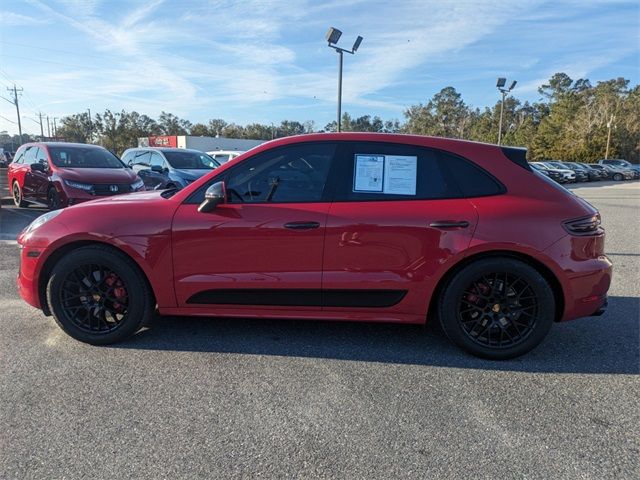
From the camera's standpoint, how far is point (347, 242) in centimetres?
342

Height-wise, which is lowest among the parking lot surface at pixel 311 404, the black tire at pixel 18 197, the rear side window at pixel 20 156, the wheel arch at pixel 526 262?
the parking lot surface at pixel 311 404

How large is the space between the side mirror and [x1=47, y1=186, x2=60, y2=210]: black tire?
303 inches

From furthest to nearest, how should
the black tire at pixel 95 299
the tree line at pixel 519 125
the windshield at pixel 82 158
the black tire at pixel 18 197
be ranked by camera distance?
the tree line at pixel 519 125
the black tire at pixel 18 197
the windshield at pixel 82 158
the black tire at pixel 95 299

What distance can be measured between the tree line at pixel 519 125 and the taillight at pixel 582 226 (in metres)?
40.8

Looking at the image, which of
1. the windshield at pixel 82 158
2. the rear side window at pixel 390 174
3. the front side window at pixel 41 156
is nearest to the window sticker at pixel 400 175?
the rear side window at pixel 390 174

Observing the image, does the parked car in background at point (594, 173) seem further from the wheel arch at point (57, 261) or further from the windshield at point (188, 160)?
the wheel arch at point (57, 261)

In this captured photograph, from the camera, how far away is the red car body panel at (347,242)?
Answer: 3.36 metres

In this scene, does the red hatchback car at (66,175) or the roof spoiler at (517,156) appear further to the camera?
the red hatchback car at (66,175)

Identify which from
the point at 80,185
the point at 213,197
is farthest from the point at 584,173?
the point at 213,197

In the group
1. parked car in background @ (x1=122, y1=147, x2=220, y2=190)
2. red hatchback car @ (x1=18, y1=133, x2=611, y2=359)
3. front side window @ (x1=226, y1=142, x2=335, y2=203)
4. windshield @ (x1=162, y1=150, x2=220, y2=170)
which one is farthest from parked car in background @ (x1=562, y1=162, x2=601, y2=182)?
front side window @ (x1=226, y1=142, x2=335, y2=203)

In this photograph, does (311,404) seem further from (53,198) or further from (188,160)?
(188,160)

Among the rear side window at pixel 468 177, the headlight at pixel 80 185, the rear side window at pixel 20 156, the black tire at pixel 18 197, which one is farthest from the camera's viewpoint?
the rear side window at pixel 20 156

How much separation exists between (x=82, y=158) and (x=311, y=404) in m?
9.76

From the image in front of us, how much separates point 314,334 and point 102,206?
2.00 m
